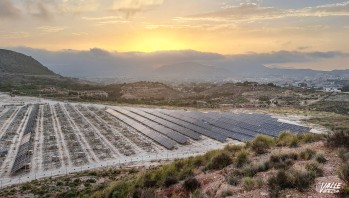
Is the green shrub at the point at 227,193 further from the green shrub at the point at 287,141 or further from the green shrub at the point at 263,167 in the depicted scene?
the green shrub at the point at 287,141

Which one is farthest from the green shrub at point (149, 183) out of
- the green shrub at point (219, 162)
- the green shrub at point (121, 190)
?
the green shrub at point (219, 162)

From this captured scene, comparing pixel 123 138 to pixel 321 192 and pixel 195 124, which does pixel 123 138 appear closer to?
pixel 195 124

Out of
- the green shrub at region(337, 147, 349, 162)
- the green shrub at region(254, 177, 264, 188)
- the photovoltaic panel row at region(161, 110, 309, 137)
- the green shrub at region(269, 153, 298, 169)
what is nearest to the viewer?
the green shrub at region(254, 177, 264, 188)

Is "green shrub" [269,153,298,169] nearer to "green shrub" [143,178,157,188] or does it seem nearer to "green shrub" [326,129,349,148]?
"green shrub" [326,129,349,148]

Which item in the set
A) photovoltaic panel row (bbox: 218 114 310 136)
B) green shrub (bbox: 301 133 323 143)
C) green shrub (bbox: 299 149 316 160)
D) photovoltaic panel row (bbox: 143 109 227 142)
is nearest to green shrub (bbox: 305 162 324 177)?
green shrub (bbox: 299 149 316 160)

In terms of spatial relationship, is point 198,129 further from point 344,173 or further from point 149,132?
point 344,173
